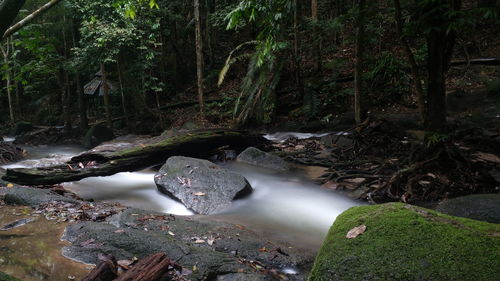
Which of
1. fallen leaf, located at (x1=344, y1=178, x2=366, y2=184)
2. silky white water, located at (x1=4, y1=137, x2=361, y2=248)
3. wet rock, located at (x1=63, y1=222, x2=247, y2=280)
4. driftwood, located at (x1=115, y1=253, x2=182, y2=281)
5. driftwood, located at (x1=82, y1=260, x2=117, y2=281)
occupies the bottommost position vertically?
silky white water, located at (x1=4, y1=137, x2=361, y2=248)

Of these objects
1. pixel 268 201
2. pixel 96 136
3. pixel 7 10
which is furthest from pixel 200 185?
pixel 96 136

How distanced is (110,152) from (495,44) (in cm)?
1763

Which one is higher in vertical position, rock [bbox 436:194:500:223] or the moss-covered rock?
the moss-covered rock

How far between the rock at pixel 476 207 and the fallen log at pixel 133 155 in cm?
666

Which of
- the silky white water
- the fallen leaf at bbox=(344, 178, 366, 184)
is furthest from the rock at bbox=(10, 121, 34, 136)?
the fallen leaf at bbox=(344, 178, 366, 184)

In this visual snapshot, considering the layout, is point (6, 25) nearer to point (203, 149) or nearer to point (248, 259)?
point (248, 259)

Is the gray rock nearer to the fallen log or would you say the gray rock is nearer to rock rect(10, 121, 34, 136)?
the fallen log

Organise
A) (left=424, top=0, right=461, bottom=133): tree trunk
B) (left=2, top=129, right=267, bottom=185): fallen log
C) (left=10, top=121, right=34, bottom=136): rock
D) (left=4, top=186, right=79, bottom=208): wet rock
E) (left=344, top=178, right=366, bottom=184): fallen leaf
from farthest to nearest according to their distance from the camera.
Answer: (left=10, top=121, right=34, bottom=136): rock
(left=344, top=178, right=366, bottom=184): fallen leaf
(left=2, top=129, right=267, bottom=185): fallen log
(left=424, top=0, right=461, bottom=133): tree trunk
(left=4, top=186, right=79, bottom=208): wet rock

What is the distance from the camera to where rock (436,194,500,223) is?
4.69 meters

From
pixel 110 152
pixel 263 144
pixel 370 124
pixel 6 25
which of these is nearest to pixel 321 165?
pixel 370 124

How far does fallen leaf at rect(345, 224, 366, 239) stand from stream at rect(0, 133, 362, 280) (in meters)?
2.38

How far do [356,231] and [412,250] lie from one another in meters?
0.45

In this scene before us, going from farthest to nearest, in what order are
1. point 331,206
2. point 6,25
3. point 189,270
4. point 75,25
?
point 75,25, point 331,206, point 189,270, point 6,25

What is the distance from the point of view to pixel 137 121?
755 inches
